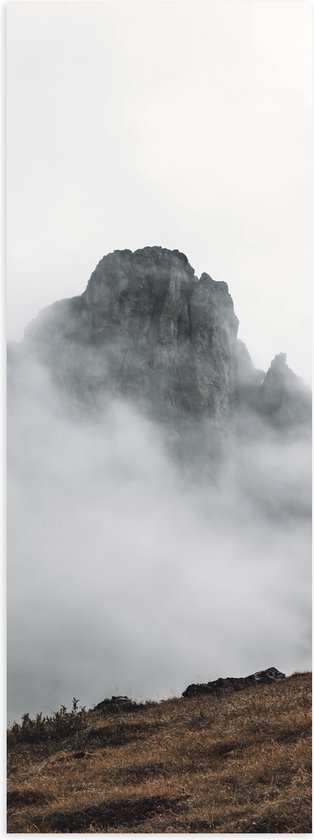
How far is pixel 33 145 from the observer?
1359 centimetres

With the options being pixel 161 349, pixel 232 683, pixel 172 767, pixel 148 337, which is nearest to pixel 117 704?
pixel 232 683

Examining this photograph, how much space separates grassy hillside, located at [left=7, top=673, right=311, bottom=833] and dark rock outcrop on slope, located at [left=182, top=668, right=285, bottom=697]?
137 mm

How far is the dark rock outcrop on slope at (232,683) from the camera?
14047 millimetres

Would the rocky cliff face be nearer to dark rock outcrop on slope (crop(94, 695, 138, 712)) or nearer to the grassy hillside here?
dark rock outcrop on slope (crop(94, 695, 138, 712))

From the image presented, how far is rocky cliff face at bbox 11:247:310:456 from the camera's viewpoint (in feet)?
46.4

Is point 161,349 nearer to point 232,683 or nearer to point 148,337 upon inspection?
point 148,337

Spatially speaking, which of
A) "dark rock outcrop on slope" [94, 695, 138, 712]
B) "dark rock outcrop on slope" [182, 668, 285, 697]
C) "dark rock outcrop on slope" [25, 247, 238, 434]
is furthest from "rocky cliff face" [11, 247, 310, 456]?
"dark rock outcrop on slope" [94, 695, 138, 712]

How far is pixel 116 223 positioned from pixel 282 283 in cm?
307

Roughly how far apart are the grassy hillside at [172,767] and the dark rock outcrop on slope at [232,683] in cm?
14

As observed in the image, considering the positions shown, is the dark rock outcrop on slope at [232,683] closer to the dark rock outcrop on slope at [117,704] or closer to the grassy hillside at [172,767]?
the grassy hillside at [172,767]

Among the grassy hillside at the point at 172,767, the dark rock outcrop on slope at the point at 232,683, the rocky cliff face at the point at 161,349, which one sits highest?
the rocky cliff face at the point at 161,349

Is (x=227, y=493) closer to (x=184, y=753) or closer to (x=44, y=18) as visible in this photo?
(x=184, y=753)

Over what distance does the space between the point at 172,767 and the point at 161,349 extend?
6927 mm

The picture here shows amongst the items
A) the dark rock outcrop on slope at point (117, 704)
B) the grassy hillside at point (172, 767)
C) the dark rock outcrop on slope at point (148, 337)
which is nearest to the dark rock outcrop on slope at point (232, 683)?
the grassy hillside at point (172, 767)
